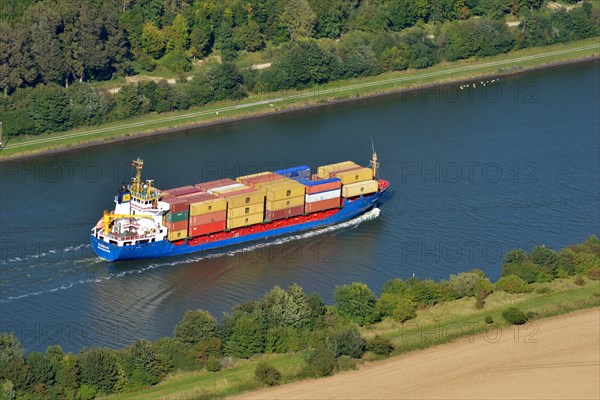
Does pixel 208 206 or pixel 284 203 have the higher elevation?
pixel 208 206

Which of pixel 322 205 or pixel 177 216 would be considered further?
pixel 322 205

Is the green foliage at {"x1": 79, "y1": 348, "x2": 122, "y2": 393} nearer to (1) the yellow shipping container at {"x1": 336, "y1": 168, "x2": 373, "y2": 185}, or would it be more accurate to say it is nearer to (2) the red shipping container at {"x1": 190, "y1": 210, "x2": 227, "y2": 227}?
(2) the red shipping container at {"x1": 190, "y1": 210, "x2": 227, "y2": 227}

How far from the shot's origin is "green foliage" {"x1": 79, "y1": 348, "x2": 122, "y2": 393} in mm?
77875

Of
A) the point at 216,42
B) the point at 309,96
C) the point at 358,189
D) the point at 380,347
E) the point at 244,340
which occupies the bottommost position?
the point at 380,347

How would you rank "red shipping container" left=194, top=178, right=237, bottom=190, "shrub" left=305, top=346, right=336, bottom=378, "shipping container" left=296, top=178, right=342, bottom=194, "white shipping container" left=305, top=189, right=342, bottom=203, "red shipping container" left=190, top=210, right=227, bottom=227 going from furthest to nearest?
"shipping container" left=296, top=178, right=342, bottom=194
"white shipping container" left=305, top=189, right=342, bottom=203
"red shipping container" left=194, top=178, right=237, bottom=190
"red shipping container" left=190, top=210, right=227, bottom=227
"shrub" left=305, top=346, right=336, bottom=378

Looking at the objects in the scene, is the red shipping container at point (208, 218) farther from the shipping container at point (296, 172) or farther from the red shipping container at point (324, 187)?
the shipping container at point (296, 172)

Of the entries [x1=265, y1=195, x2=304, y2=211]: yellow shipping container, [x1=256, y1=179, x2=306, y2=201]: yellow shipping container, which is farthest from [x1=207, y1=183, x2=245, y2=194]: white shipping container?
[x1=265, y1=195, x2=304, y2=211]: yellow shipping container

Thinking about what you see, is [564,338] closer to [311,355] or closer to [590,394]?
[590,394]

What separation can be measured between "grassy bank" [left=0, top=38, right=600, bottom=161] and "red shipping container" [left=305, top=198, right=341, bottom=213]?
23.1m

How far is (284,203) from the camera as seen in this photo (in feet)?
346

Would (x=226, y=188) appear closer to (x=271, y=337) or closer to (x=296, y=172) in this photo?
(x=296, y=172)

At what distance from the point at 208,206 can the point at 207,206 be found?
7cm

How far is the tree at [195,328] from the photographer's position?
8269cm

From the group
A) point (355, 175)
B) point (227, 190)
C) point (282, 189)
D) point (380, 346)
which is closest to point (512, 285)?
point (380, 346)
